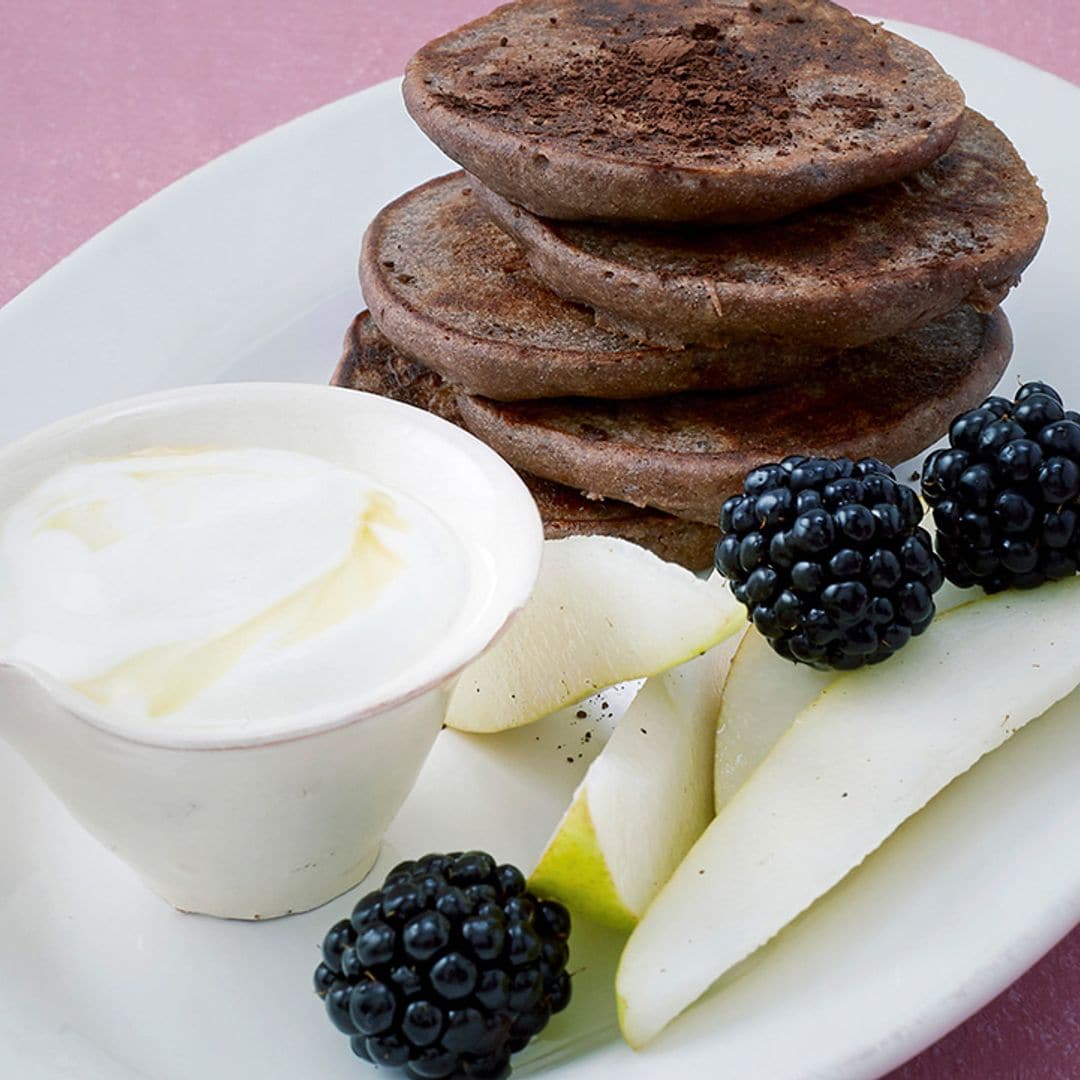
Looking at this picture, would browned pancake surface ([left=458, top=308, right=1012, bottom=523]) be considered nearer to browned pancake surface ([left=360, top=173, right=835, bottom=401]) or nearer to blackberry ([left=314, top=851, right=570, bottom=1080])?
browned pancake surface ([left=360, top=173, right=835, bottom=401])

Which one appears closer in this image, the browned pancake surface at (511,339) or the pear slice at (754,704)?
the pear slice at (754,704)

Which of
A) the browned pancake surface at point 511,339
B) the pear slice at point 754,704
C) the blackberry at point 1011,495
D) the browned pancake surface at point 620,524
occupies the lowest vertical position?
the browned pancake surface at point 620,524

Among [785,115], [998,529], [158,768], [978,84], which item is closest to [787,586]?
[998,529]

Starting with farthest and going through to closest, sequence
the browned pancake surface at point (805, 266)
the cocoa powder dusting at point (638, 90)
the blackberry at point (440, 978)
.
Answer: the cocoa powder dusting at point (638, 90)
the browned pancake surface at point (805, 266)
the blackberry at point (440, 978)

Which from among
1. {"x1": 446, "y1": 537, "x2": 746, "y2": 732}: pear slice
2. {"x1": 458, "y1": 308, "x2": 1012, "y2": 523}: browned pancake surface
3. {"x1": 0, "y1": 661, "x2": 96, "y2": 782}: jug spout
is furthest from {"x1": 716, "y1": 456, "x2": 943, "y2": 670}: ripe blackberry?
{"x1": 0, "y1": 661, "x2": 96, "y2": 782}: jug spout

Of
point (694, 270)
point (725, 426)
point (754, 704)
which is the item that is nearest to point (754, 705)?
point (754, 704)

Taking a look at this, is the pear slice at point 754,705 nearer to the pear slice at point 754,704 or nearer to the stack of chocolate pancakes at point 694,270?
the pear slice at point 754,704

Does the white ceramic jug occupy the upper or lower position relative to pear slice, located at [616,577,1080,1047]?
upper

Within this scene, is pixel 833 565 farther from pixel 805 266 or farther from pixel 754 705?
pixel 805 266

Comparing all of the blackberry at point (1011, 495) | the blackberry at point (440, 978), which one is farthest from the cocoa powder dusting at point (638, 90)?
the blackberry at point (440, 978)
